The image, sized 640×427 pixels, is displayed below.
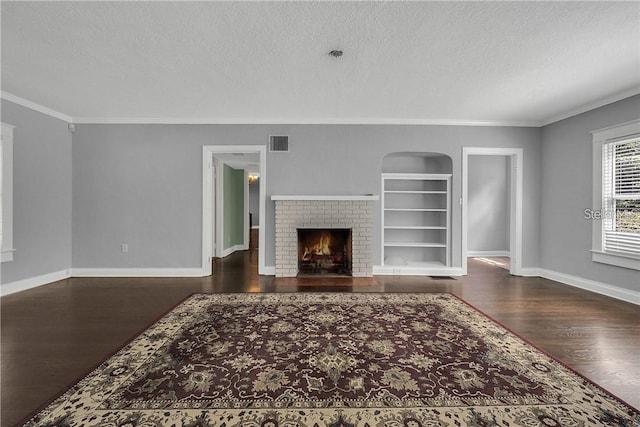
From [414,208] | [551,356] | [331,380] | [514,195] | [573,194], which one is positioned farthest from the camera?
[414,208]

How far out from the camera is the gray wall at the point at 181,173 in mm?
4656

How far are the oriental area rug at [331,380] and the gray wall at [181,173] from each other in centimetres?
229

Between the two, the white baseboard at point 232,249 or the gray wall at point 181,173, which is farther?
the white baseboard at point 232,249

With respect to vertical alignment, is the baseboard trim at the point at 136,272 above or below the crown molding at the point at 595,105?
below

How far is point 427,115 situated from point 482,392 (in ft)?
12.8

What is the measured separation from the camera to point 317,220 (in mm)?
4645

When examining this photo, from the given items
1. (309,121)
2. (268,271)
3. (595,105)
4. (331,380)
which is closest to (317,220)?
(268,271)

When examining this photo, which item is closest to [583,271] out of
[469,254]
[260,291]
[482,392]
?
[469,254]

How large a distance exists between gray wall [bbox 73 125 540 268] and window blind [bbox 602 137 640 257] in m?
1.41

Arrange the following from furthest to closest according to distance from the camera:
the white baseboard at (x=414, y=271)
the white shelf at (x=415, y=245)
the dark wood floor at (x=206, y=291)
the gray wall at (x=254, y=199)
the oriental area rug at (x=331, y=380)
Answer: the gray wall at (x=254, y=199) < the white shelf at (x=415, y=245) < the white baseboard at (x=414, y=271) < the dark wood floor at (x=206, y=291) < the oriental area rug at (x=331, y=380)

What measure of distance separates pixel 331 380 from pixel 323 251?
3.26m

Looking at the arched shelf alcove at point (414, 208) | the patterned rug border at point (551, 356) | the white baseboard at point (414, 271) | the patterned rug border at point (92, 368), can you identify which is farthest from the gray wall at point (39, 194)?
the patterned rug border at point (551, 356)

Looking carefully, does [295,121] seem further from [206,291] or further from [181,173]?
[206,291]

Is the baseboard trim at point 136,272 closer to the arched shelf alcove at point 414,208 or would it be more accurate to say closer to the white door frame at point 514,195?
the arched shelf alcove at point 414,208
